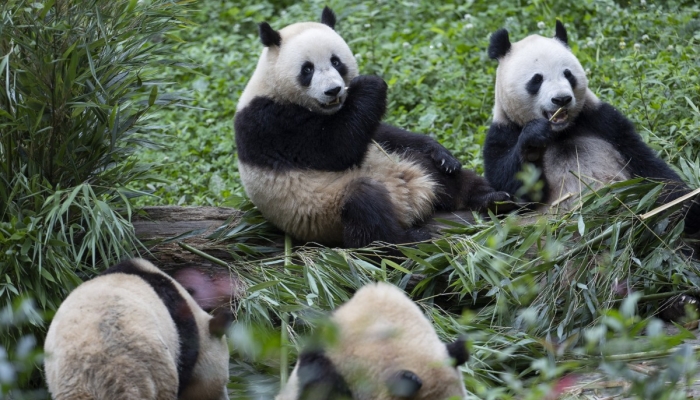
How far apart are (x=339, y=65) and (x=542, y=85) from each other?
1.37m

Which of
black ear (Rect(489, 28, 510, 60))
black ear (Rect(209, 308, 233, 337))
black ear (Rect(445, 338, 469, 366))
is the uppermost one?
black ear (Rect(489, 28, 510, 60))

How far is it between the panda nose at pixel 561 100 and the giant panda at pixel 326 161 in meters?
0.70

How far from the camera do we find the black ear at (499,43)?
20.0 ft

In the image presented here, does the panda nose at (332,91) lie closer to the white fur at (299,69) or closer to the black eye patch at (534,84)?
the white fur at (299,69)

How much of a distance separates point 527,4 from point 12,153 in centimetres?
604

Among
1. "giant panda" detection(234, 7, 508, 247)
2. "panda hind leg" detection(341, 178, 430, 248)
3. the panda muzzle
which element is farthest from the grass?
the panda muzzle

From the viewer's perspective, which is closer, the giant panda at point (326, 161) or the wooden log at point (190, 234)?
the wooden log at point (190, 234)

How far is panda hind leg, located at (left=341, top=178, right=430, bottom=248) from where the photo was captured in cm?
534

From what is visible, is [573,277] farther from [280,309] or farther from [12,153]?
[12,153]

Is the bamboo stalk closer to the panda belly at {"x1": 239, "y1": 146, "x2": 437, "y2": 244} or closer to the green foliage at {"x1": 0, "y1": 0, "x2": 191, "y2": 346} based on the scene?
the panda belly at {"x1": 239, "y1": 146, "x2": 437, "y2": 244}

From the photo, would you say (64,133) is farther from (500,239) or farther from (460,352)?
(460,352)

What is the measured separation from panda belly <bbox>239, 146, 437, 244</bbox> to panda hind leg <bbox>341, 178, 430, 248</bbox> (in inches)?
2.8

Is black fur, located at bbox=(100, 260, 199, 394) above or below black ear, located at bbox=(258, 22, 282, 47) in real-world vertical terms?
below

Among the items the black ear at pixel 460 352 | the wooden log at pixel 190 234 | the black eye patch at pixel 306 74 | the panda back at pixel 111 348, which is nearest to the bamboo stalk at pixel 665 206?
the wooden log at pixel 190 234
